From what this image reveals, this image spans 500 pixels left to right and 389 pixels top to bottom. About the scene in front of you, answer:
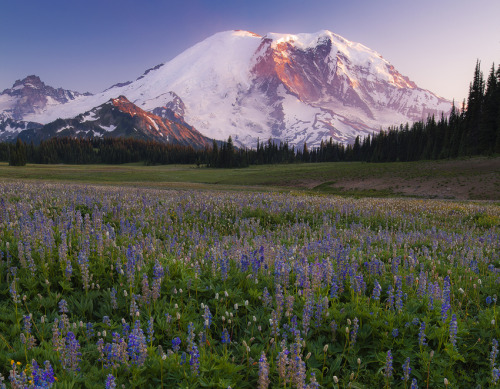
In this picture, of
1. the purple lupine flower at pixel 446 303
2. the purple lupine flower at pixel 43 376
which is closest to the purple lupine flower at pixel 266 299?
the purple lupine flower at pixel 446 303

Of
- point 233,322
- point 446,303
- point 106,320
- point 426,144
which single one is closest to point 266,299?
point 233,322

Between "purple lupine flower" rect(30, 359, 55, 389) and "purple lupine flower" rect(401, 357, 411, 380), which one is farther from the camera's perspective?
"purple lupine flower" rect(401, 357, 411, 380)

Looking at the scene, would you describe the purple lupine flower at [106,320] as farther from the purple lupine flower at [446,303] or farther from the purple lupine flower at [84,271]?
the purple lupine flower at [446,303]

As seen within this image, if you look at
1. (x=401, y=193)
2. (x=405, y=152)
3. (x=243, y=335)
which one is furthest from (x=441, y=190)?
(x=405, y=152)

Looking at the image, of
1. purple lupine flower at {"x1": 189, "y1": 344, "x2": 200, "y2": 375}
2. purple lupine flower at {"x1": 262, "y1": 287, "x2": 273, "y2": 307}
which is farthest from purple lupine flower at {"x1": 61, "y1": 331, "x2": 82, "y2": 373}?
purple lupine flower at {"x1": 262, "y1": 287, "x2": 273, "y2": 307}

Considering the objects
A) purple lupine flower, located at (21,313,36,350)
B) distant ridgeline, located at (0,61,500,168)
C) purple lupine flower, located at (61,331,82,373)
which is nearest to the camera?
purple lupine flower, located at (61,331,82,373)

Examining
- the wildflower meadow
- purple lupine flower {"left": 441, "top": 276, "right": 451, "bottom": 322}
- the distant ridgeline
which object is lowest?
the wildflower meadow

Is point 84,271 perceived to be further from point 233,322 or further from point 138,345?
point 233,322

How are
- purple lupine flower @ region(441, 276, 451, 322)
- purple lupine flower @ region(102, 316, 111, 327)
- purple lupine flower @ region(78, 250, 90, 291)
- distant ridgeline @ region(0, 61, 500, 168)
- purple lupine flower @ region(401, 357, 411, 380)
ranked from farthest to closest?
distant ridgeline @ region(0, 61, 500, 168) < purple lupine flower @ region(78, 250, 90, 291) < purple lupine flower @ region(441, 276, 451, 322) < purple lupine flower @ region(102, 316, 111, 327) < purple lupine flower @ region(401, 357, 411, 380)

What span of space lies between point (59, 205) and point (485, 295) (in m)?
12.5

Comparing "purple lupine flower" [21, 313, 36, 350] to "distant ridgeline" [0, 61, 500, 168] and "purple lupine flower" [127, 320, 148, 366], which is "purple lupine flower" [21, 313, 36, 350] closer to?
"purple lupine flower" [127, 320, 148, 366]

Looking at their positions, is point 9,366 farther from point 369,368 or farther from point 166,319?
point 369,368

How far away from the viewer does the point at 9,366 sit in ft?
10.8

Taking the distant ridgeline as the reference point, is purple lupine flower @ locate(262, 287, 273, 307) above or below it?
below
